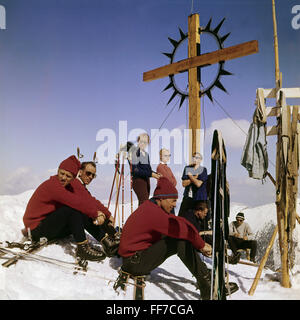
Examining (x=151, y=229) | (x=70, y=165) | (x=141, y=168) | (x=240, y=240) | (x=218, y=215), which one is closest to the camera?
(x=218, y=215)

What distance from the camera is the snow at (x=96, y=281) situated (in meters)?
2.39

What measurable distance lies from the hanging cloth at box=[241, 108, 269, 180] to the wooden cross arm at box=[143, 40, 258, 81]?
3.50 feet

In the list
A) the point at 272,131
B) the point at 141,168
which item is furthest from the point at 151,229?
the point at 272,131

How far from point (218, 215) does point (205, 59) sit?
2.64 meters

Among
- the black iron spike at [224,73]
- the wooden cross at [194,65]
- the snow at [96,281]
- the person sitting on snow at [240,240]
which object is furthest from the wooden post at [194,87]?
the snow at [96,281]

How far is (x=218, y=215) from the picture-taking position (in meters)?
2.26

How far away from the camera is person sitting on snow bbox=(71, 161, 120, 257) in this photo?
319cm

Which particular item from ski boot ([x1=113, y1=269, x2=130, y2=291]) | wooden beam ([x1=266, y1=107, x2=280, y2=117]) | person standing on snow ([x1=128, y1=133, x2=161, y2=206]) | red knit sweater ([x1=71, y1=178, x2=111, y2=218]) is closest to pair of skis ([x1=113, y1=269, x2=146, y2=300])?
ski boot ([x1=113, y1=269, x2=130, y2=291])

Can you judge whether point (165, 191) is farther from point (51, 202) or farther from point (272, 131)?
point (272, 131)

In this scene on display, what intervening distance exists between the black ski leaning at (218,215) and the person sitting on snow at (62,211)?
1169 mm

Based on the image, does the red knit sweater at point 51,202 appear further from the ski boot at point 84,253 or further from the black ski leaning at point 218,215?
the black ski leaning at point 218,215
